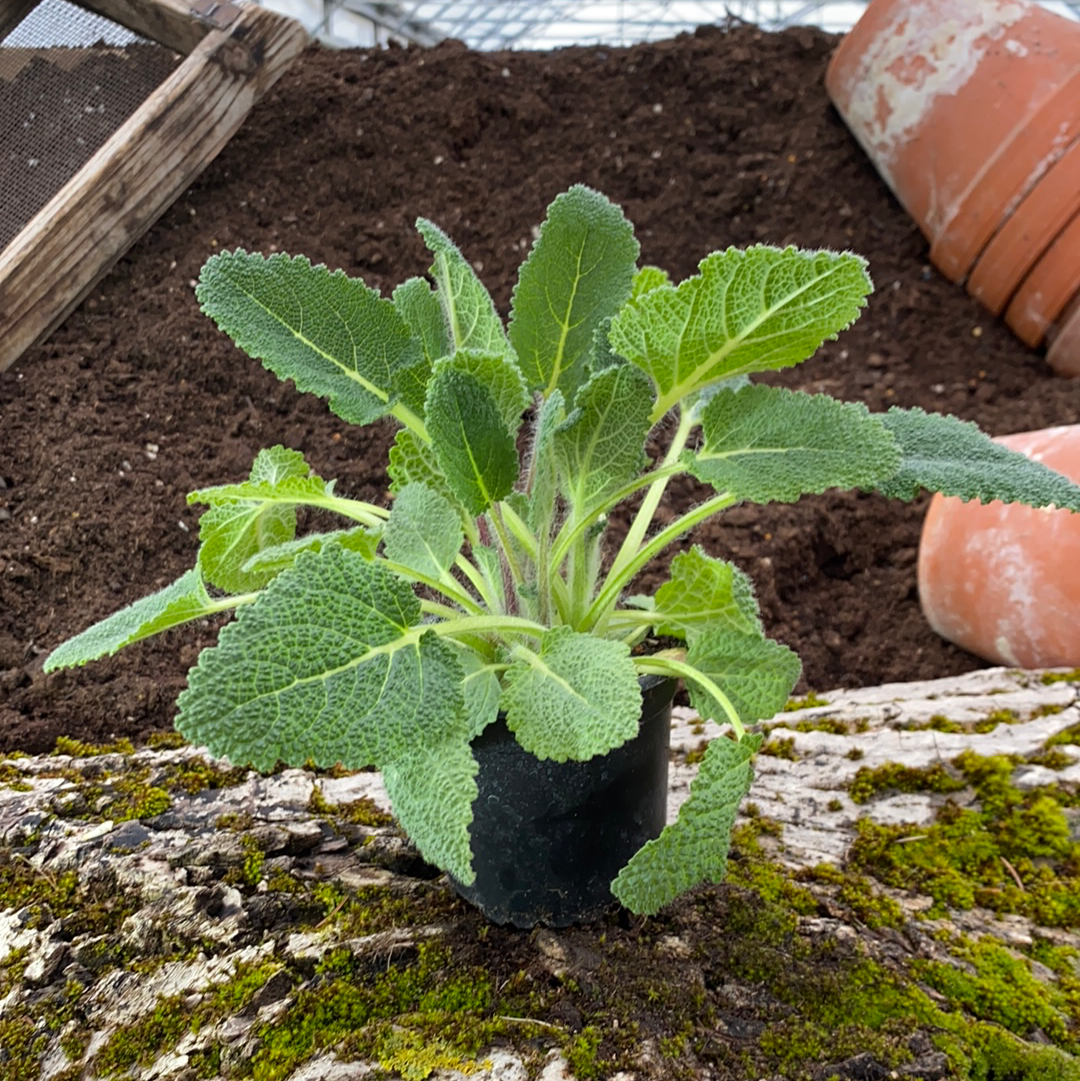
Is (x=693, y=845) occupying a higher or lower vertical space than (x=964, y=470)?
lower

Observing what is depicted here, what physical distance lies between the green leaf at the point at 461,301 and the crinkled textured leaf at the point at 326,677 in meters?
0.30

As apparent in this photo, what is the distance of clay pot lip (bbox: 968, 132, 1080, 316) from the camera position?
2.28 meters

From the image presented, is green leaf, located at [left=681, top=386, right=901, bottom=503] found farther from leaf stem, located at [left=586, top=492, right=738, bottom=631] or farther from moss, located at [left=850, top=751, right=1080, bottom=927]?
moss, located at [left=850, top=751, right=1080, bottom=927]

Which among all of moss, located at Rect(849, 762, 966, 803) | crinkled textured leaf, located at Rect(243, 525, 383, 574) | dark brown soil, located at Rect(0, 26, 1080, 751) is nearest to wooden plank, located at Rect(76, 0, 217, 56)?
dark brown soil, located at Rect(0, 26, 1080, 751)

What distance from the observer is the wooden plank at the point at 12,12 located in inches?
78.2

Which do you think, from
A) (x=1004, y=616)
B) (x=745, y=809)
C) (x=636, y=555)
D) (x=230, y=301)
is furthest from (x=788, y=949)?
(x=1004, y=616)

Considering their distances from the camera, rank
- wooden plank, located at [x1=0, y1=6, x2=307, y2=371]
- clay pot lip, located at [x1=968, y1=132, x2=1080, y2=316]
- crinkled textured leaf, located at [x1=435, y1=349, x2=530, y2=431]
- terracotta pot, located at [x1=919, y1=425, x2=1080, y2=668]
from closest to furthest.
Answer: crinkled textured leaf, located at [x1=435, y1=349, x2=530, y2=431]
terracotta pot, located at [x1=919, y1=425, x2=1080, y2=668]
wooden plank, located at [x1=0, y1=6, x2=307, y2=371]
clay pot lip, located at [x1=968, y1=132, x2=1080, y2=316]

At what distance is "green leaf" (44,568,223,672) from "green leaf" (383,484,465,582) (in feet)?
0.54

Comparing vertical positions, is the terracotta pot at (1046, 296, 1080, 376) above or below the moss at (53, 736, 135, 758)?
below

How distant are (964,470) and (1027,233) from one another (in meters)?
1.93

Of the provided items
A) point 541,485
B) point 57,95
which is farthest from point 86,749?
point 57,95

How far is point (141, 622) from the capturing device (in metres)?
0.81

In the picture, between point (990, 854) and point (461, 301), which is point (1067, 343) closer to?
point (990, 854)

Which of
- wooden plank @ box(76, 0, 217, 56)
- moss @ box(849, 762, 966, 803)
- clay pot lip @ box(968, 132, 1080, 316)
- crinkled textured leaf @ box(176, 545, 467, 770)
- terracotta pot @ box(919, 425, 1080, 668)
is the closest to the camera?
crinkled textured leaf @ box(176, 545, 467, 770)
